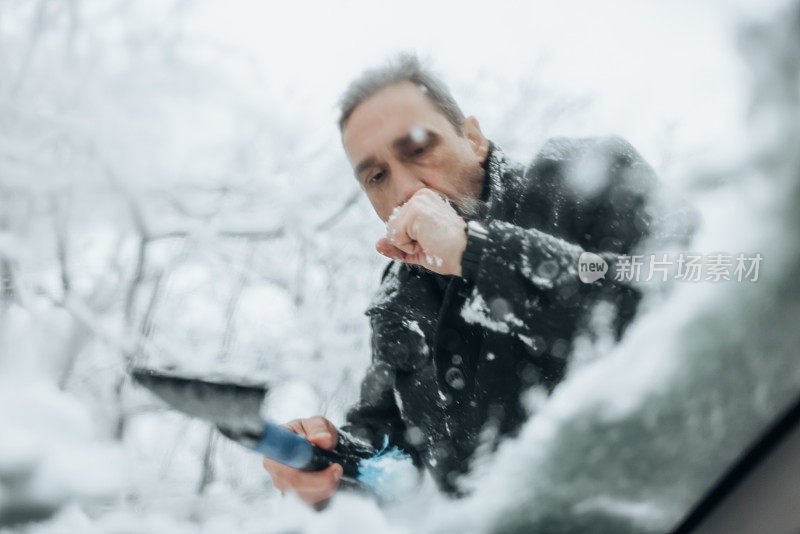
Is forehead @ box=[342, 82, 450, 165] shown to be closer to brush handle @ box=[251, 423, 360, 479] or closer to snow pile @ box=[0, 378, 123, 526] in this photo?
brush handle @ box=[251, 423, 360, 479]

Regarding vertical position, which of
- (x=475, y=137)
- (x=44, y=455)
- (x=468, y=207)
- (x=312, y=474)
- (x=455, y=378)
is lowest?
(x=44, y=455)

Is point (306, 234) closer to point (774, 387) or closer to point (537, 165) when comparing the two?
point (537, 165)

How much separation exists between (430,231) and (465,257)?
0.21ft

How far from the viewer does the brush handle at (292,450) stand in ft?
2.33

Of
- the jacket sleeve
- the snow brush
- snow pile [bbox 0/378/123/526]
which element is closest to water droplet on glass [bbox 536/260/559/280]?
the jacket sleeve

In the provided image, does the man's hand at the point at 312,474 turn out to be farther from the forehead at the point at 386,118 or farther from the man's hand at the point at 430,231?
the forehead at the point at 386,118

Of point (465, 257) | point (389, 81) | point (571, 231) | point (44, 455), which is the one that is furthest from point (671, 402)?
point (44, 455)

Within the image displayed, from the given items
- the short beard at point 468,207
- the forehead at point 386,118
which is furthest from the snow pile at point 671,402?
the forehead at point 386,118

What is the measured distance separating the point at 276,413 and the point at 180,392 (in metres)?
0.19

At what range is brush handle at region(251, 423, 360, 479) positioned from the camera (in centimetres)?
71

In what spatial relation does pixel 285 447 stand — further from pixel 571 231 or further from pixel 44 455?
pixel 571 231

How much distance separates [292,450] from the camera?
0.73 m

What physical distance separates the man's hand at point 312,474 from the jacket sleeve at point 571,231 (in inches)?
14.0

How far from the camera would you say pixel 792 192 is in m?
0.75
